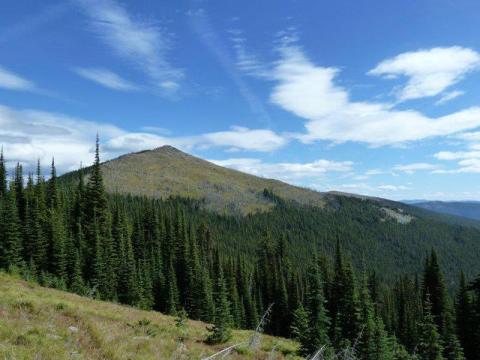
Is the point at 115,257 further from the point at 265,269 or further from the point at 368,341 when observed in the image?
the point at 368,341

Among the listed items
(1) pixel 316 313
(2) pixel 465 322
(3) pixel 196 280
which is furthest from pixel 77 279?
(2) pixel 465 322

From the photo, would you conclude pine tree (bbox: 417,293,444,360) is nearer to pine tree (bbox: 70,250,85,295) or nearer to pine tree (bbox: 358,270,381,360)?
pine tree (bbox: 358,270,381,360)

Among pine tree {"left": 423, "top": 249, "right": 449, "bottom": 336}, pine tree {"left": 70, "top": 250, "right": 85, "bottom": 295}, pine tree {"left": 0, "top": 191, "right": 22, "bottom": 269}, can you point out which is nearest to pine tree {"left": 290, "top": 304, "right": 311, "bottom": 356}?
pine tree {"left": 70, "top": 250, "right": 85, "bottom": 295}

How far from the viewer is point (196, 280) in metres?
80.5

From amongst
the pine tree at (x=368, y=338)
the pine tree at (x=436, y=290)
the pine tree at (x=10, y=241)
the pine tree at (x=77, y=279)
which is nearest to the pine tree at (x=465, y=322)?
the pine tree at (x=436, y=290)

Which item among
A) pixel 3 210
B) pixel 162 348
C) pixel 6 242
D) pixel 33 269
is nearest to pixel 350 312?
pixel 162 348

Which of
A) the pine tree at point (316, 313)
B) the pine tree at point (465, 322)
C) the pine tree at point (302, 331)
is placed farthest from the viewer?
the pine tree at point (465, 322)

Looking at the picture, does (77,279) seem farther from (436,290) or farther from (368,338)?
(436,290)

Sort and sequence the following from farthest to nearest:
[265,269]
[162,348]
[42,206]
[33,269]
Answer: [265,269] → [42,206] → [33,269] → [162,348]

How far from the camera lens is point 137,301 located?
6888 cm

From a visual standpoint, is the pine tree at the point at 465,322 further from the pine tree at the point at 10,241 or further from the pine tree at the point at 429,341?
the pine tree at the point at 10,241

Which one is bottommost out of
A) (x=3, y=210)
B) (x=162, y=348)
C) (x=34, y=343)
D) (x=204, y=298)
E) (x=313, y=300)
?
(x=204, y=298)

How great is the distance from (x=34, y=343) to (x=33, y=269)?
54911mm

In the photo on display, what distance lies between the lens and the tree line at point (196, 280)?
39656 millimetres
